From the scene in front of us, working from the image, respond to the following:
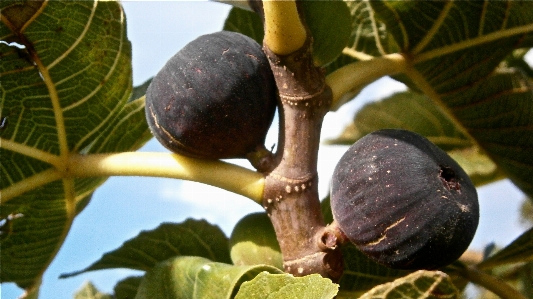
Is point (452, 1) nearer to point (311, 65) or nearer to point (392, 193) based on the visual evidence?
point (311, 65)

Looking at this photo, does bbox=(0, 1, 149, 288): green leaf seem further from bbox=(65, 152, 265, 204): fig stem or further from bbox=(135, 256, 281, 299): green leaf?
bbox=(135, 256, 281, 299): green leaf

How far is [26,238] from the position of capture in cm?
129

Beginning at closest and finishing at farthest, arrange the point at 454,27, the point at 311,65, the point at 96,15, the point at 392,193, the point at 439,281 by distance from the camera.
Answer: the point at 439,281 < the point at 392,193 < the point at 311,65 < the point at 96,15 < the point at 454,27

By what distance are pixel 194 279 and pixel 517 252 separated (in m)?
0.73

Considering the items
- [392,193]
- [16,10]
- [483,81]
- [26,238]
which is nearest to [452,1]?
[483,81]

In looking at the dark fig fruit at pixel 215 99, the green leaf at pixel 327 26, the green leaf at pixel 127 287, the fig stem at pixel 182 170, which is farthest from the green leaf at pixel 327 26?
the green leaf at pixel 127 287

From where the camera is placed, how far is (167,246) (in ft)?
4.25

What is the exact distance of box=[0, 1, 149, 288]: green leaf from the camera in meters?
1.10

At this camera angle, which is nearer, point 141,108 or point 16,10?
point 16,10

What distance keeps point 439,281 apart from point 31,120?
2.71 feet

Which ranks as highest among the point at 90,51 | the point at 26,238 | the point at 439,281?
the point at 90,51

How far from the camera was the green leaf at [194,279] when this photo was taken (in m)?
0.85

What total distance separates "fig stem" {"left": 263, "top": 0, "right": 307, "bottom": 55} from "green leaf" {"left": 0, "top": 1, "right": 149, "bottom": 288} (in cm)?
36

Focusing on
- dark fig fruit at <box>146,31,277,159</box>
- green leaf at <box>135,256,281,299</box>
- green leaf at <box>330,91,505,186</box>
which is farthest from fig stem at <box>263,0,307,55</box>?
green leaf at <box>330,91,505,186</box>
